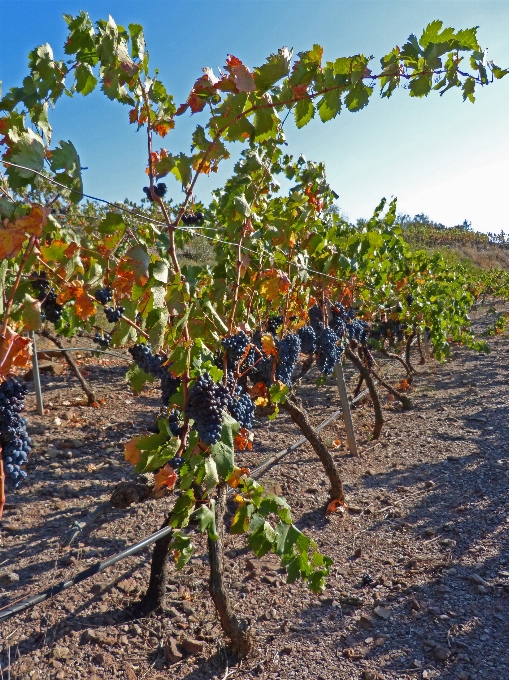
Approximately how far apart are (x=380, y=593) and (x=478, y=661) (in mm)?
643

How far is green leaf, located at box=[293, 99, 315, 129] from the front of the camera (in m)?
1.89

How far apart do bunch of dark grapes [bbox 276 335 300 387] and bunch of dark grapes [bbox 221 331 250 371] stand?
0.87 metres

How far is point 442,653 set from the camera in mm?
2473

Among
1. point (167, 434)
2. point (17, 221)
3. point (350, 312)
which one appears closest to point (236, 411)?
point (167, 434)

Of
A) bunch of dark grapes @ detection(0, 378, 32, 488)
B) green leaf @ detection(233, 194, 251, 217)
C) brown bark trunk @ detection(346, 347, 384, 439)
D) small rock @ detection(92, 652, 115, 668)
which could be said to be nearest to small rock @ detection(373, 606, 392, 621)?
small rock @ detection(92, 652, 115, 668)

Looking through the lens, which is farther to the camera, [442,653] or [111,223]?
[442,653]

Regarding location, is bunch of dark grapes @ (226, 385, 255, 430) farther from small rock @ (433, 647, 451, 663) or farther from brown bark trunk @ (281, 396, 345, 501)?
small rock @ (433, 647, 451, 663)

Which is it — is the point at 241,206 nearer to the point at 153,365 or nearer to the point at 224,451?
the point at 153,365

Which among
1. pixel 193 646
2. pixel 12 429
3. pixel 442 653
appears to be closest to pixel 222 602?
pixel 193 646

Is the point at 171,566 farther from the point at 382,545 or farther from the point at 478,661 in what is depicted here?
the point at 478,661

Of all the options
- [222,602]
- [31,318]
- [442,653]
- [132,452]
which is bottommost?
[442,653]

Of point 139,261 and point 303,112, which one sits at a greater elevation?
point 303,112

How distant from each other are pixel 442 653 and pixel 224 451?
5.56ft

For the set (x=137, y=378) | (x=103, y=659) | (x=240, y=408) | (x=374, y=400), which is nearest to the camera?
(x=137, y=378)
